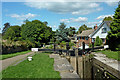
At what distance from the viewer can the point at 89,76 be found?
13.7 ft

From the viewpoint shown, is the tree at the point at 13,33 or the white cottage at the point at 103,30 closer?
the white cottage at the point at 103,30

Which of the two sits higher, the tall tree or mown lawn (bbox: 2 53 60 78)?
the tall tree

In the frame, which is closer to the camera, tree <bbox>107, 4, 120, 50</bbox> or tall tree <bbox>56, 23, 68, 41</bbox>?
tree <bbox>107, 4, 120, 50</bbox>

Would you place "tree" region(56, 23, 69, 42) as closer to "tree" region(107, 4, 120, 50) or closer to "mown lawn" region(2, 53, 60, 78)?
"tree" region(107, 4, 120, 50)

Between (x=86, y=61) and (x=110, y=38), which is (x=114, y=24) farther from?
(x=86, y=61)

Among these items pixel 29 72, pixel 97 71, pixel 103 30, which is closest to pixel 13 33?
pixel 103 30

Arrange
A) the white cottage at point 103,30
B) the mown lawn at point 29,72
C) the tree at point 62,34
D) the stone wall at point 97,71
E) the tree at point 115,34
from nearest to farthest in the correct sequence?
1. the stone wall at point 97,71
2. the mown lawn at point 29,72
3. the tree at point 115,34
4. the white cottage at point 103,30
5. the tree at point 62,34

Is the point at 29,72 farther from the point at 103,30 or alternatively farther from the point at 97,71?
the point at 103,30

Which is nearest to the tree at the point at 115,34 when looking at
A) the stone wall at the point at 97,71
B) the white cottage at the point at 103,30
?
the white cottage at the point at 103,30

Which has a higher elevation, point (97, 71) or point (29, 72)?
point (97, 71)

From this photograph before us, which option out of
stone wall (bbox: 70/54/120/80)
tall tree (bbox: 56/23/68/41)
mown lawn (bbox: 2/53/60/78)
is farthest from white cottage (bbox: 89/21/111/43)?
stone wall (bbox: 70/54/120/80)

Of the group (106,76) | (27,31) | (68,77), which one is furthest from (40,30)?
(106,76)

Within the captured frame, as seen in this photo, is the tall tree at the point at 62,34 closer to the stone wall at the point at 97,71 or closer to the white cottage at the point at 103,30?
the white cottage at the point at 103,30

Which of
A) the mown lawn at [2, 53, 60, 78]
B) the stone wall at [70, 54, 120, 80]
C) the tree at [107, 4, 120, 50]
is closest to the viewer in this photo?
the stone wall at [70, 54, 120, 80]
